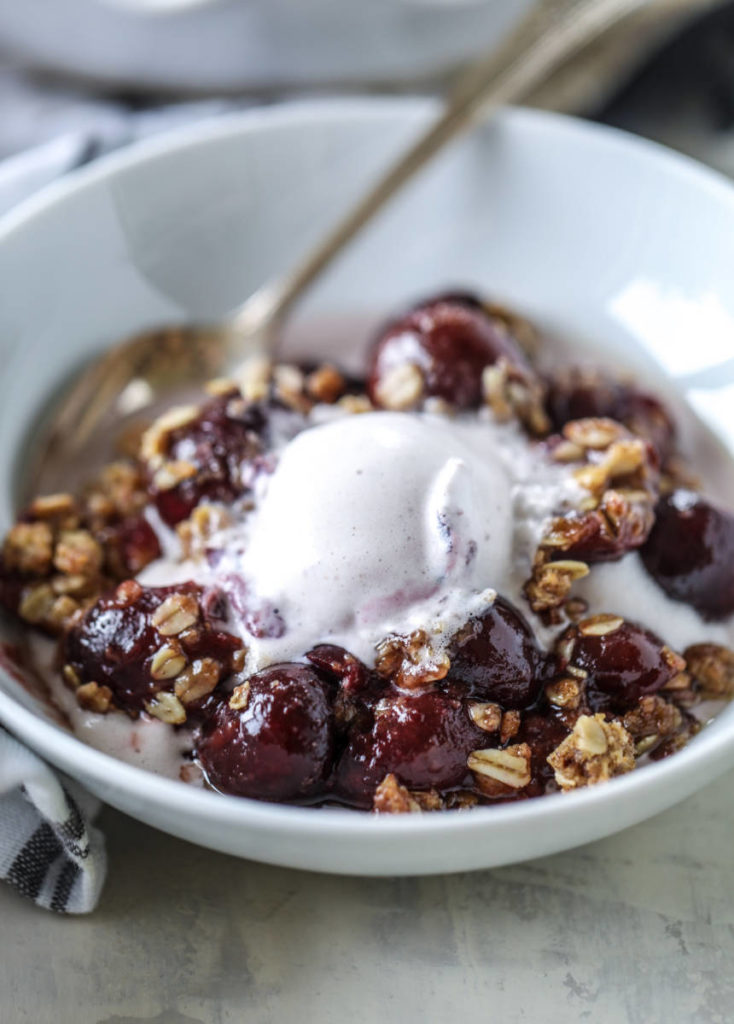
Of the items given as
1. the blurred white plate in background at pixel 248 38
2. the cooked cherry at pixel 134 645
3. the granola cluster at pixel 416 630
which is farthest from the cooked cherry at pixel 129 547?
the blurred white plate in background at pixel 248 38

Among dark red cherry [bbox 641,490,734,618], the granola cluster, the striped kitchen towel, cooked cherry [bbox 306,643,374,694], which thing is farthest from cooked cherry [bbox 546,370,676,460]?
the striped kitchen towel

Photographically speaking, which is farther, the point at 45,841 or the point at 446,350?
the point at 446,350

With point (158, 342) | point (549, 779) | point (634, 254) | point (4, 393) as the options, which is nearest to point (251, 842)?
point (549, 779)

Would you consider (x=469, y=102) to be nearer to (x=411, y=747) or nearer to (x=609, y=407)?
(x=609, y=407)

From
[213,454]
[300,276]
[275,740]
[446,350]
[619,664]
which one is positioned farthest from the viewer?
[300,276]

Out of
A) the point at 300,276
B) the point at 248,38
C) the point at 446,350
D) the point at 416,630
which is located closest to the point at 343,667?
the point at 416,630

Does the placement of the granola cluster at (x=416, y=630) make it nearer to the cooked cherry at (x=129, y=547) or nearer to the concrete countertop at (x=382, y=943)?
the cooked cherry at (x=129, y=547)
